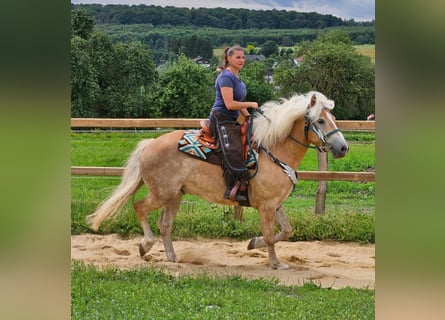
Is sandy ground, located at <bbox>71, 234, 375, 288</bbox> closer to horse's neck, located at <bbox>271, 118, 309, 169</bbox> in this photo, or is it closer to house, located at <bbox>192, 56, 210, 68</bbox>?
horse's neck, located at <bbox>271, 118, 309, 169</bbox>

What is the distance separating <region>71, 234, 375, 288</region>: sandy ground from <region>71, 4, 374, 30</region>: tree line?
2699mm

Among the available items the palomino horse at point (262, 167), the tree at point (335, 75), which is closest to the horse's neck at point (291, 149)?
the palomino horse at point (262, 167)

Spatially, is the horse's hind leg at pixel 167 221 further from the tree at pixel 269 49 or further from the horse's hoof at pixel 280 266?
the tree at pixel 269 49

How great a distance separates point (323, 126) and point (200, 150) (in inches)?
36.5

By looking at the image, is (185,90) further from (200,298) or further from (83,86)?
(200,298)

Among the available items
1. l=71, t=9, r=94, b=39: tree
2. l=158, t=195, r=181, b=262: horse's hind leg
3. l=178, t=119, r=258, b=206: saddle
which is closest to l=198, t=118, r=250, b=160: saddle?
l=178, t=119, r=258, b=206: saddle

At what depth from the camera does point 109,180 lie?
7.48 meters

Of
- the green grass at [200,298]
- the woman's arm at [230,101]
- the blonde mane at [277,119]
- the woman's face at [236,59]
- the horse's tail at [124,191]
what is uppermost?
the woman's face at [236,59]

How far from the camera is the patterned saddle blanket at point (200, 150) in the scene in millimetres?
4941

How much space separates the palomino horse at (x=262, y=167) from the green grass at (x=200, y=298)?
529 millimetres

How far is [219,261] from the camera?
5.63 metres

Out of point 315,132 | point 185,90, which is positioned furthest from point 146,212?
point 185,90
